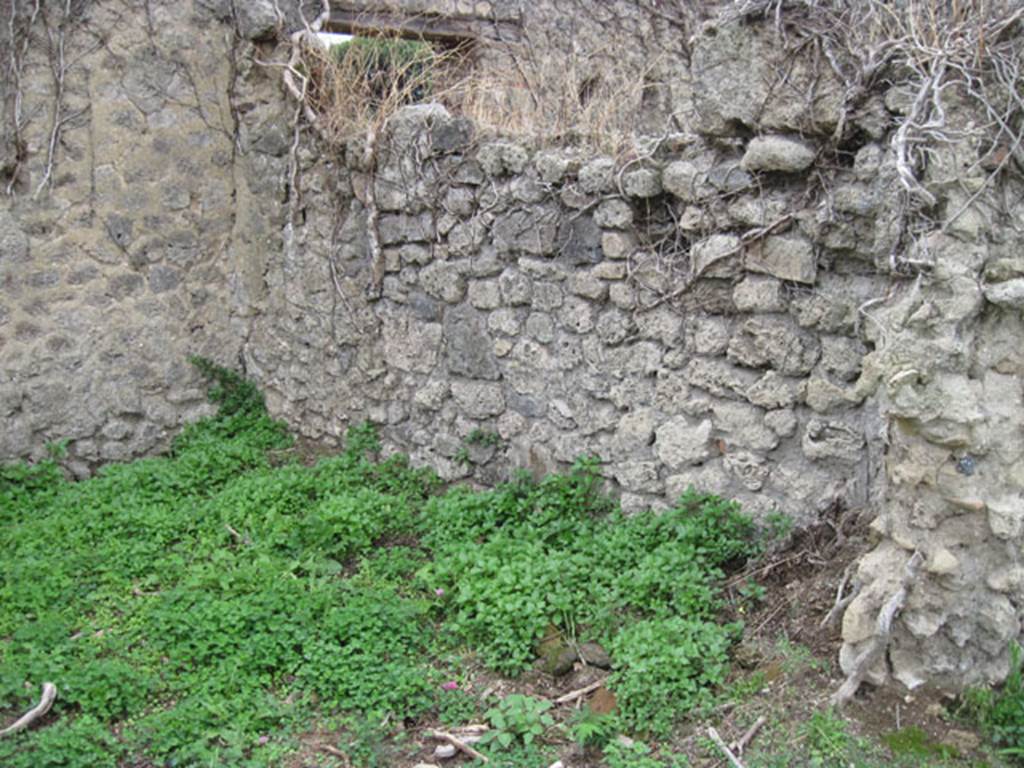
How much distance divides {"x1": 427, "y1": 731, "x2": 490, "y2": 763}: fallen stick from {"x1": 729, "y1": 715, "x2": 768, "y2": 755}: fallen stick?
794mm

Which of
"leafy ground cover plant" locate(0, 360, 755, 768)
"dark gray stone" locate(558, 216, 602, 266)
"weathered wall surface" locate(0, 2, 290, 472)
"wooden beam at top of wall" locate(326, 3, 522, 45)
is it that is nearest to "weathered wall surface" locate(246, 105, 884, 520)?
"dark gray stone" locate(558, 216, 602, 266)

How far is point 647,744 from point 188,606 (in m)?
2.06

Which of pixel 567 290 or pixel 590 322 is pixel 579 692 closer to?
pixel 590 322

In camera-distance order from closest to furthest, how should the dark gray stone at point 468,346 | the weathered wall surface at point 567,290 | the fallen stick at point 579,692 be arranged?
1. the weathered wall surface at point 567,290
2. the fallen stick at point 579,692
3. the dark gray stone at point 468,346

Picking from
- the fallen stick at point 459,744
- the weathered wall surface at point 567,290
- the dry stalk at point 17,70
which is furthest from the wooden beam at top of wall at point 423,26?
the fallen stick at point 459,744

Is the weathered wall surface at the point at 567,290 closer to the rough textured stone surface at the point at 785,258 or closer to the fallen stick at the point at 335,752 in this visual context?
the rough textured stone surface at the point at 785,258

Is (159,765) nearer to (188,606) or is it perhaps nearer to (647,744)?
(188,606)

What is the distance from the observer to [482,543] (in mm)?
4891

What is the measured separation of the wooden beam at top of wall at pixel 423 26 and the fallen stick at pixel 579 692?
429cm

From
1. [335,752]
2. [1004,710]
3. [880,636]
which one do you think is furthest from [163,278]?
[1004,710]

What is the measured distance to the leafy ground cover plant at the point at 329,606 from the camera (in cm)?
367

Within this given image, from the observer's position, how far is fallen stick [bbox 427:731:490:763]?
3525 mm

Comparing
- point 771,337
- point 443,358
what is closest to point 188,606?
point 443,358

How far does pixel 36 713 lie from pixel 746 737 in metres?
2.46
